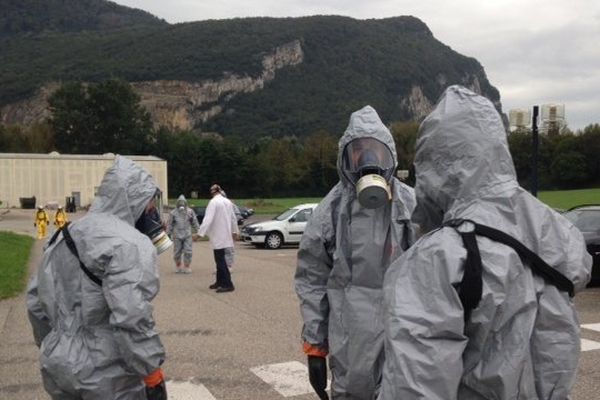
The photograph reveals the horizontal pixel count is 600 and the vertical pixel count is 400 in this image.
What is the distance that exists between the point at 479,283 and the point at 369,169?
1.64 meters

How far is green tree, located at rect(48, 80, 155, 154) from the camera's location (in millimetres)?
98938

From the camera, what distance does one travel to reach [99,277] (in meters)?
3.13

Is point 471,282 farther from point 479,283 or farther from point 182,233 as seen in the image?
point 182,233

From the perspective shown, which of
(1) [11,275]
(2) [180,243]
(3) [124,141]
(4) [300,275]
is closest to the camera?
(4) [300,275]

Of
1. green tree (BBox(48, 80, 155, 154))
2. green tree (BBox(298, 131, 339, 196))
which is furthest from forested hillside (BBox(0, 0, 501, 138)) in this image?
green tree (BBox(298, 131, 339, 196))

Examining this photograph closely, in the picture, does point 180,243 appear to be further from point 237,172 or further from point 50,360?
point 237,172

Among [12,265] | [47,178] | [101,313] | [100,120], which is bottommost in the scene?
[47,178]

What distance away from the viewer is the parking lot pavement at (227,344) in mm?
5840

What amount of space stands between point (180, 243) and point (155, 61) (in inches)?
6474

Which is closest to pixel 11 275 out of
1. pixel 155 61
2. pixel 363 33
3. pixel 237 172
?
pixel 237 172

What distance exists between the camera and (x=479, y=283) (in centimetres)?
187

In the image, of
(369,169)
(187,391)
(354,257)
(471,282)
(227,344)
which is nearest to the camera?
(471,282)

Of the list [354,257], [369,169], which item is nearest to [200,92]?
[369,169]

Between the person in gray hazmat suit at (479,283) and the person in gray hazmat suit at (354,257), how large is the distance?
112 centimetres
